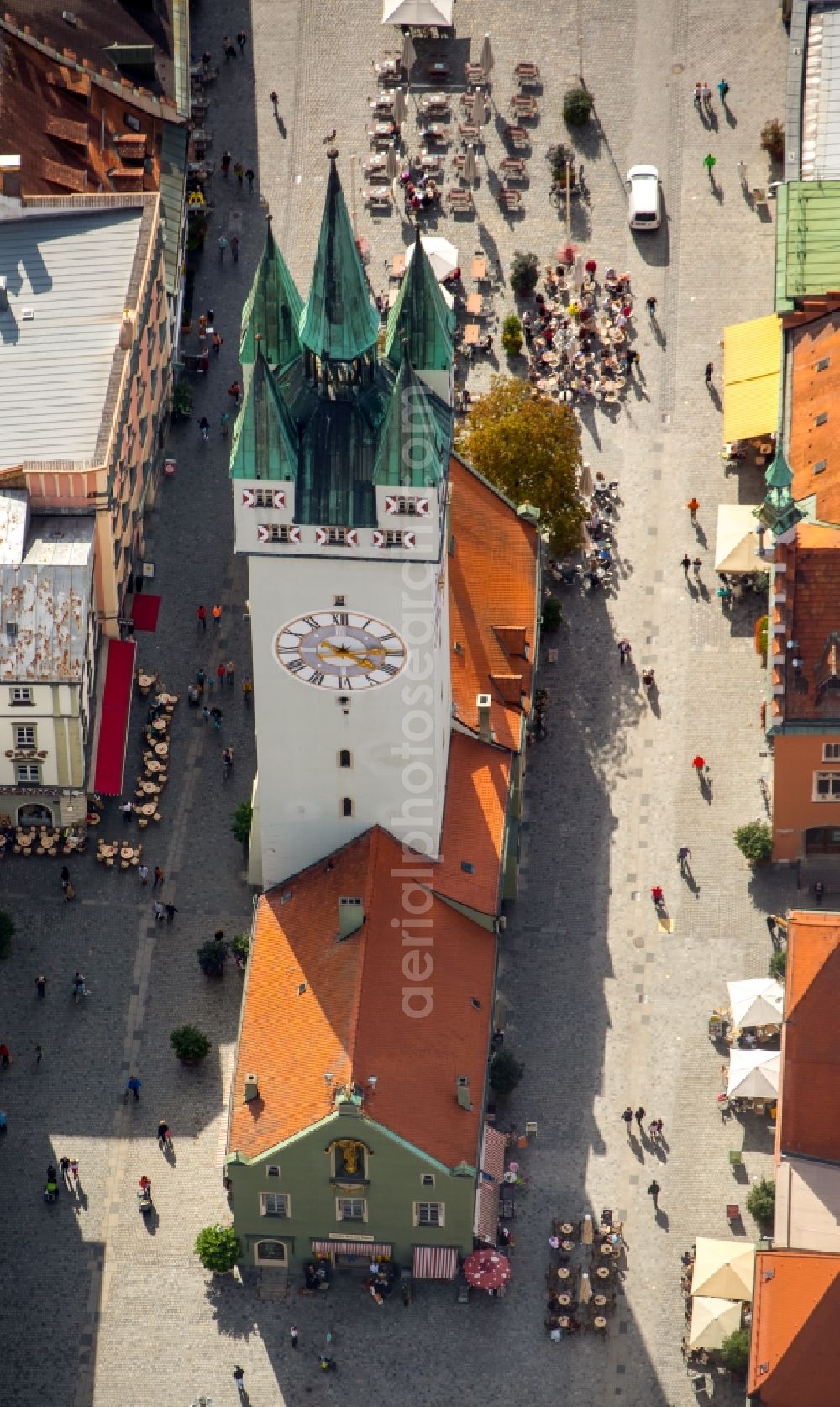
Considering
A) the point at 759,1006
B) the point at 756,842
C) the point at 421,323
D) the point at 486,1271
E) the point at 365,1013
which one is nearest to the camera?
the point at 421,323

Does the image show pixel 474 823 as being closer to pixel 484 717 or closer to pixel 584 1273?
pixel 484 717

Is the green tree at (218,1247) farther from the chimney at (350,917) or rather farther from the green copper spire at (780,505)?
the green copper spire at (780,505)

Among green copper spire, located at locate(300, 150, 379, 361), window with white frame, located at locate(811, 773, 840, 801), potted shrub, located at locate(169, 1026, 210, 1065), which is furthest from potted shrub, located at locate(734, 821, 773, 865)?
green copper spire, located at locate(300, 150, 379, 361)

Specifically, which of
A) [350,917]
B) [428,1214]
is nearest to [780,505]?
[350,917]

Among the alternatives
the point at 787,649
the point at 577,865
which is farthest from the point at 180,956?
the point at 787,649

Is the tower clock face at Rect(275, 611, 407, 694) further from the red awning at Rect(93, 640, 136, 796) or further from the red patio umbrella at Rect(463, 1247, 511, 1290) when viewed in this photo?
the red patio umbrella at Rect(463, 1247, 511, 1290)

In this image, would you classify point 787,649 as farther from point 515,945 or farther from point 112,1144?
point 112,1144
